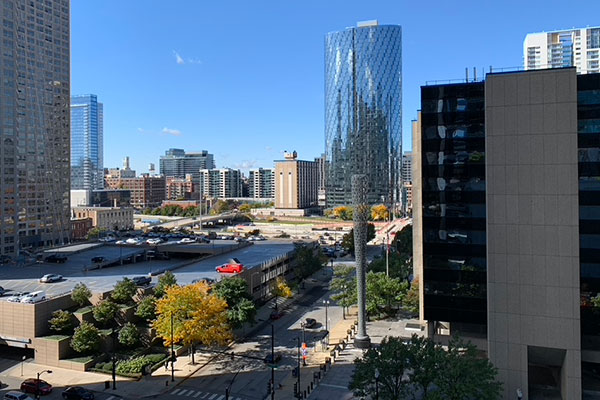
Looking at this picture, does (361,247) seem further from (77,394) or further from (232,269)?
(77,394)

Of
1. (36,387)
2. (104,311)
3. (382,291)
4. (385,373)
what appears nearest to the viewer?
(385,373)

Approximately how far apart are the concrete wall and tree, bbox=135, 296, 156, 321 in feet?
98.7

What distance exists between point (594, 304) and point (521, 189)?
1040 cm

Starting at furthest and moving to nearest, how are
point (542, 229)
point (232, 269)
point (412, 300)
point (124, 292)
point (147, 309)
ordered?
point (232, 269) < point (412, 300) < point (124, 292) < point (147, 309) < point (542, 229)

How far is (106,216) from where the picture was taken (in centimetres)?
14350

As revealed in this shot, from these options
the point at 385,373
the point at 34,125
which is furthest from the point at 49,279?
the point at 34,125

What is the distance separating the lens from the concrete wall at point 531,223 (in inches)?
1268

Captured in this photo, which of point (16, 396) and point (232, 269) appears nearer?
point (16, 396)

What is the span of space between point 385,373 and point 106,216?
133 m

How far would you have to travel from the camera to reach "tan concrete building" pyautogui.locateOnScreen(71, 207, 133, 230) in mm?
141125

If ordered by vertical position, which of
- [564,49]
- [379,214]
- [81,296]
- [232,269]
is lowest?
[81,296]

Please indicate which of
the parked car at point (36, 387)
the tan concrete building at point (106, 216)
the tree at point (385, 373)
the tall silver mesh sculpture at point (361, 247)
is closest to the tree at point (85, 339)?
the parked car at point (36, 387)

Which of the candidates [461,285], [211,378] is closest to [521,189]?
[461,285]

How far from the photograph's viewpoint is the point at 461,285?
127 ft
